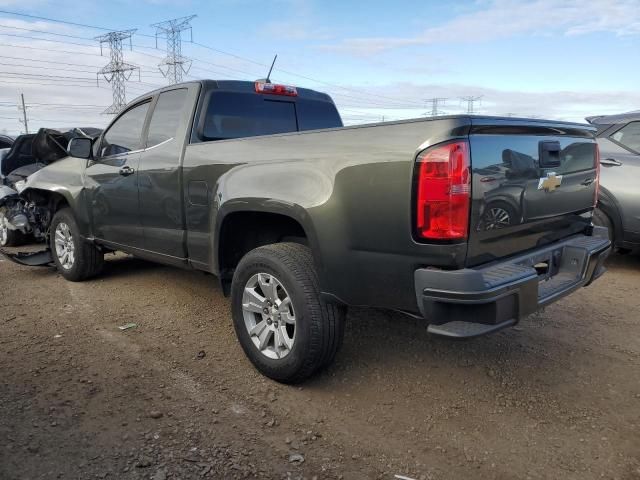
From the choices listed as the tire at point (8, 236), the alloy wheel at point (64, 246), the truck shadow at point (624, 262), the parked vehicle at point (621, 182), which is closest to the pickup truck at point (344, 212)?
the alloy wheel at point (64, 246)

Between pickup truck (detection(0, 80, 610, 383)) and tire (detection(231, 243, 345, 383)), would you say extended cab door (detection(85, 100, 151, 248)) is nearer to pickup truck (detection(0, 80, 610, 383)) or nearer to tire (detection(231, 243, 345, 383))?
pickup truck (detection(0, 80, 610, 383))

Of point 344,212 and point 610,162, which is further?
point 610,162

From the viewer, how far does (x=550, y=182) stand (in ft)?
9.57

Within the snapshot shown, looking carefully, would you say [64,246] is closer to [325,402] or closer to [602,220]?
[325,402]

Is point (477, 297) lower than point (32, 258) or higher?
higher

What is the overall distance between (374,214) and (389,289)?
386 mm

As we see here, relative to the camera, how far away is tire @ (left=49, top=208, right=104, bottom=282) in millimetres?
5352

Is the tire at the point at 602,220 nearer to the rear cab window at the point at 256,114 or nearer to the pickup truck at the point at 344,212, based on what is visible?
the pickup truck at the point at 344,212

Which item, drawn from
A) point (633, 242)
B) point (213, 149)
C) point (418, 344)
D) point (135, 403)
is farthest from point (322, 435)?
point (633, 242)

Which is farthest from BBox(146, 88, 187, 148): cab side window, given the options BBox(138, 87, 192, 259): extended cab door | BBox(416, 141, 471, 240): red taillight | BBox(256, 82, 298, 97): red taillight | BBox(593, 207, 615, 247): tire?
BBox(593, 207, 615, 247): tire


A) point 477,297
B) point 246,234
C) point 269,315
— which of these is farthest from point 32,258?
point 477,297

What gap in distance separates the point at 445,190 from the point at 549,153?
94 centimetres

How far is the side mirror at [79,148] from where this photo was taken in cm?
487

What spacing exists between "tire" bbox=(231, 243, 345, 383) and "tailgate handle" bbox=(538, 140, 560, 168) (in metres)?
1.39
